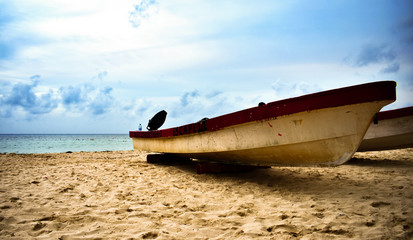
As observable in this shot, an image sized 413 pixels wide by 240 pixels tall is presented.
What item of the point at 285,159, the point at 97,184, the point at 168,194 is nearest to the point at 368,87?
the point at 285,159

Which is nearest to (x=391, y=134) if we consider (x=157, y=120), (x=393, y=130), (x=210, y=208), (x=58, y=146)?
(x=393, y=130)

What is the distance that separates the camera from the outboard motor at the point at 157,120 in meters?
7.40

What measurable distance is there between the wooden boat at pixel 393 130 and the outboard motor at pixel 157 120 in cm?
576

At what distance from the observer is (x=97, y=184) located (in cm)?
389

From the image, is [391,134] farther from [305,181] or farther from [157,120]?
[157,120]

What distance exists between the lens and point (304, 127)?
9.67ft

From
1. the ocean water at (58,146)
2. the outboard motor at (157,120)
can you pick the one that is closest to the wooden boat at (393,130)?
the outboard motor at (157,120)

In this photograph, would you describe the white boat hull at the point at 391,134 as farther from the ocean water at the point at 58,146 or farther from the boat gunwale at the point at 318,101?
the ocean water at the point at 58,146

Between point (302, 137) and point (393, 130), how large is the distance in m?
4.05

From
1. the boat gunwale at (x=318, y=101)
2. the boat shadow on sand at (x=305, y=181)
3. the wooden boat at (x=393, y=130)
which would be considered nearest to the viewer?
the boat gunwale at (x=318, y=101)

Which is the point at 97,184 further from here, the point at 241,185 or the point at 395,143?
the point at 395,143

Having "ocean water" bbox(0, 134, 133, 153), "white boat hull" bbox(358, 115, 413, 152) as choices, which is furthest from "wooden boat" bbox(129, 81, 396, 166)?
"ocean water" bbox(0, 134, 133, 153)

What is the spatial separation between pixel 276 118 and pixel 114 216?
2.32 m

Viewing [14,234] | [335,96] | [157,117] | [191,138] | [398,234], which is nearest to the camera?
[398,234]
